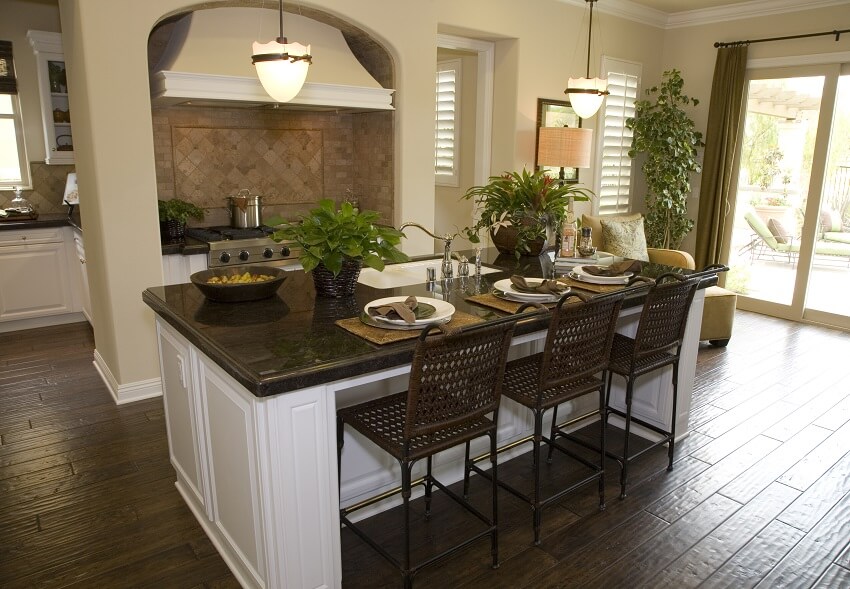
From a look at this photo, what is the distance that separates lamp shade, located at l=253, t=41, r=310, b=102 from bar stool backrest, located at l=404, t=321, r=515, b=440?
1.61 m

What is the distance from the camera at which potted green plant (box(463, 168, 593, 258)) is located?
11.8ft

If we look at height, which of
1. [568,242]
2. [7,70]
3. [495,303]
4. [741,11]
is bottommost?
[495,303]

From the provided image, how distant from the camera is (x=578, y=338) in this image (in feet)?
8.16

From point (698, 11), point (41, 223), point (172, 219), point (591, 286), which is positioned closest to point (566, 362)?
point (591, 286)

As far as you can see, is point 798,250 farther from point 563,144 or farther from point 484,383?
point 484,383

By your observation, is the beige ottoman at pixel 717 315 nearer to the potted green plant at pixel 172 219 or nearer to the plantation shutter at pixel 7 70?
the potted green plant at pixel 172 219

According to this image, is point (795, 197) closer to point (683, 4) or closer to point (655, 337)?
point (683, 4)

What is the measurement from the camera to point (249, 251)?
433cm

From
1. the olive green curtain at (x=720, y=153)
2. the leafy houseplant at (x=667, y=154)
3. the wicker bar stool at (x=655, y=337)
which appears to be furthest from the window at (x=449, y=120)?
the wicker bar stool at (x=655, y=337)

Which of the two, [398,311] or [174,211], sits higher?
[174,211]

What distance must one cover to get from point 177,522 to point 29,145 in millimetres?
4581

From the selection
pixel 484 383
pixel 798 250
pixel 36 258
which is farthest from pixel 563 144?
pixel 36 258

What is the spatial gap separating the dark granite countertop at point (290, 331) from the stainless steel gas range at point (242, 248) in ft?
4.17

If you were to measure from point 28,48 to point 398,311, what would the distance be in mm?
5302
